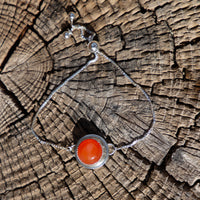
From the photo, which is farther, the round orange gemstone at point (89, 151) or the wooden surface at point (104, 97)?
the round orange gemstone at point (89, 151)

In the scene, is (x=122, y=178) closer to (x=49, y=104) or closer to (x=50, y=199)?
(x=50, y=199)

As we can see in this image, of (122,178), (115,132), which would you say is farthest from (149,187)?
(115,132)

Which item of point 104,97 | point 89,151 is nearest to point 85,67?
point 104,97

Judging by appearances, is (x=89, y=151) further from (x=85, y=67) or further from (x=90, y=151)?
(x=85, y=67)

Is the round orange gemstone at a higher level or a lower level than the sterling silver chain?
lower

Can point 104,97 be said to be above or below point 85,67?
below

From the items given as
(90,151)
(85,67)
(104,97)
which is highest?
(85,67)
